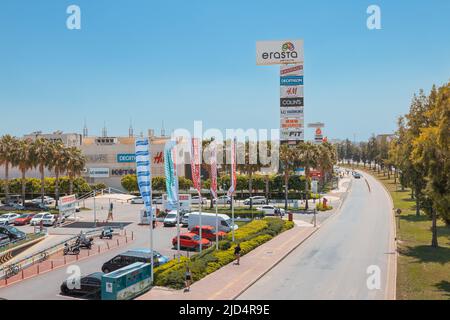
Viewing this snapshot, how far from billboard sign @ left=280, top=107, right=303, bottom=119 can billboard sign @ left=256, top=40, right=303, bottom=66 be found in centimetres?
724

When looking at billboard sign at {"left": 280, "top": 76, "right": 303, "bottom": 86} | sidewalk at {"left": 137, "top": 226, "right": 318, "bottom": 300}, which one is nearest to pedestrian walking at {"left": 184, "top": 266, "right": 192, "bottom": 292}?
sidewalk at {"left": 137, "top": 226, "right": 318, "bottom": 300}

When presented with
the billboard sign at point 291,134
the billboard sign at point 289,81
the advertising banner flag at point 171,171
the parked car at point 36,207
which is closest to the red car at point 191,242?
the advertising banner flag at point 171,171

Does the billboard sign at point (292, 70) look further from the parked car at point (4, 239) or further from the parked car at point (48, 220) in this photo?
the parked car at point (4, 239)

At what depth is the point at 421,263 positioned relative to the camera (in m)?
30.5

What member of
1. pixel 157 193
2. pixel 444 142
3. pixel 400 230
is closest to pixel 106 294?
pixel 444 142

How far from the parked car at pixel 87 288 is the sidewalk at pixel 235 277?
2529 millimetres

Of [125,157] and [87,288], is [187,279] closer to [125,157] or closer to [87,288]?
[87,288]

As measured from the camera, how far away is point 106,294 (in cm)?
2108

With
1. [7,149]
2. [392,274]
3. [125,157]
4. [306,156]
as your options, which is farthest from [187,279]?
[125,157]

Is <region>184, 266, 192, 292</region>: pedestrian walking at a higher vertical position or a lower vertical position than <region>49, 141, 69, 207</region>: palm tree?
lower

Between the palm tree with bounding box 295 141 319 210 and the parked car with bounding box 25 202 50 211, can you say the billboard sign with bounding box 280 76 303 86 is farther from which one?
the parked car with bounding box 25 202 50 211

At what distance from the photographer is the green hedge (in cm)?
2448
